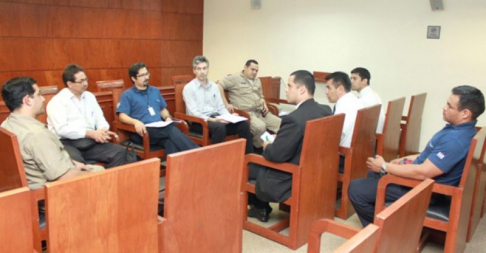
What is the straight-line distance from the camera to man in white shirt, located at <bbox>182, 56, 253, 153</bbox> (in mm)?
3953

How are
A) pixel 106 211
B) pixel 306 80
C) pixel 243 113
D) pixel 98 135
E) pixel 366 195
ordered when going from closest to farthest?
pixel 106 211 < pixel 366 195 < pixel 306 80 < pixel 98 135 < pixel 243 113

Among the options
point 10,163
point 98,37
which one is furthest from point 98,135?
point 98,37

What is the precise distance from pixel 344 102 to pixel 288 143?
105 centimetres

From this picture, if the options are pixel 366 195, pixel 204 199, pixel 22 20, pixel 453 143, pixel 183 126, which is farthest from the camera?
pixel 22 20

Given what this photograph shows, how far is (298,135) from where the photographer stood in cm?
256

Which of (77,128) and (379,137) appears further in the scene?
(379,137)

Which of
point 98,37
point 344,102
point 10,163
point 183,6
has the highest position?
point 183,6

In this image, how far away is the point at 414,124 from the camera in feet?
14.1

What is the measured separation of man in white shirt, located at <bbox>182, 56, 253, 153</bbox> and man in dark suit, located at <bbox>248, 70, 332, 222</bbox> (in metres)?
1.15

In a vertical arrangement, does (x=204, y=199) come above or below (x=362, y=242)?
below

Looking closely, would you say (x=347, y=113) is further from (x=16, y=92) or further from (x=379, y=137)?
(x=16, y=92)

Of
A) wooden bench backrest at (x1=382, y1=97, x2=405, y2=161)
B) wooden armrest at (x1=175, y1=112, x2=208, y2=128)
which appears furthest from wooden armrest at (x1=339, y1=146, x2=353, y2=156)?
wooden armrest at (x1=175, y1=112, x2=208, y2=128)

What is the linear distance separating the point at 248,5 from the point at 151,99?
3073 mm

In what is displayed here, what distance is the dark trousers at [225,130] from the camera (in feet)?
12.9
